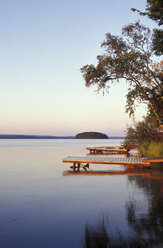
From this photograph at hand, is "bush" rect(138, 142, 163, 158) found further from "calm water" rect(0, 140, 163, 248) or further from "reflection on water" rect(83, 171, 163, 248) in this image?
"reflection on water" rect(83, 171, 163, 248)

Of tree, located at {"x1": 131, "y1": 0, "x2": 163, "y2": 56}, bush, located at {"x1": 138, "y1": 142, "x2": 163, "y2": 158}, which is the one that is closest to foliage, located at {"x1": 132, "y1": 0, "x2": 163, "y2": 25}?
tree, located at {"x1": 131, "y1": 0, "x2": 163, "y2": 56}

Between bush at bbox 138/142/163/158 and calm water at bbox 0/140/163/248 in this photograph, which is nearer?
calm water at bbox 0/140/163/248

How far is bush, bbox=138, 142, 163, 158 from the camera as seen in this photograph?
19969 mm

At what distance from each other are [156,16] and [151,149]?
1043cm

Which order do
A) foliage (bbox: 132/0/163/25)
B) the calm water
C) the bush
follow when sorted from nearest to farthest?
the calm water
foliage (bbox: 132/0/163/25)
the bush

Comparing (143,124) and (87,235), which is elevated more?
(143,124)

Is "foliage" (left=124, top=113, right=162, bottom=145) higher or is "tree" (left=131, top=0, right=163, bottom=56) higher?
"tree" (left=131, top=0, right=163, bottom=56)

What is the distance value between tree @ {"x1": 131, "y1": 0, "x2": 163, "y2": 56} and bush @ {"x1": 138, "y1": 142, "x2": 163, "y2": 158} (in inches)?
292

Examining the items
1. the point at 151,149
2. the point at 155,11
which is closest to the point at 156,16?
the point at 155,11

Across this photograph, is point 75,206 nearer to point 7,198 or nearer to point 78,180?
point 7,198

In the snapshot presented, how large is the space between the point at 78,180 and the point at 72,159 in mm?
3605

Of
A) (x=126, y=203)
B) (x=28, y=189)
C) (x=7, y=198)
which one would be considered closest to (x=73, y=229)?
(x=126, y=203)

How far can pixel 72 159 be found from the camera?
16.8m

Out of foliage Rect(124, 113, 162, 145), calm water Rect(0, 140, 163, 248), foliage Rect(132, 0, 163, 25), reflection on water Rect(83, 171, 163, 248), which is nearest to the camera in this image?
reflection on water Rect(83, 171, 163, 248)
